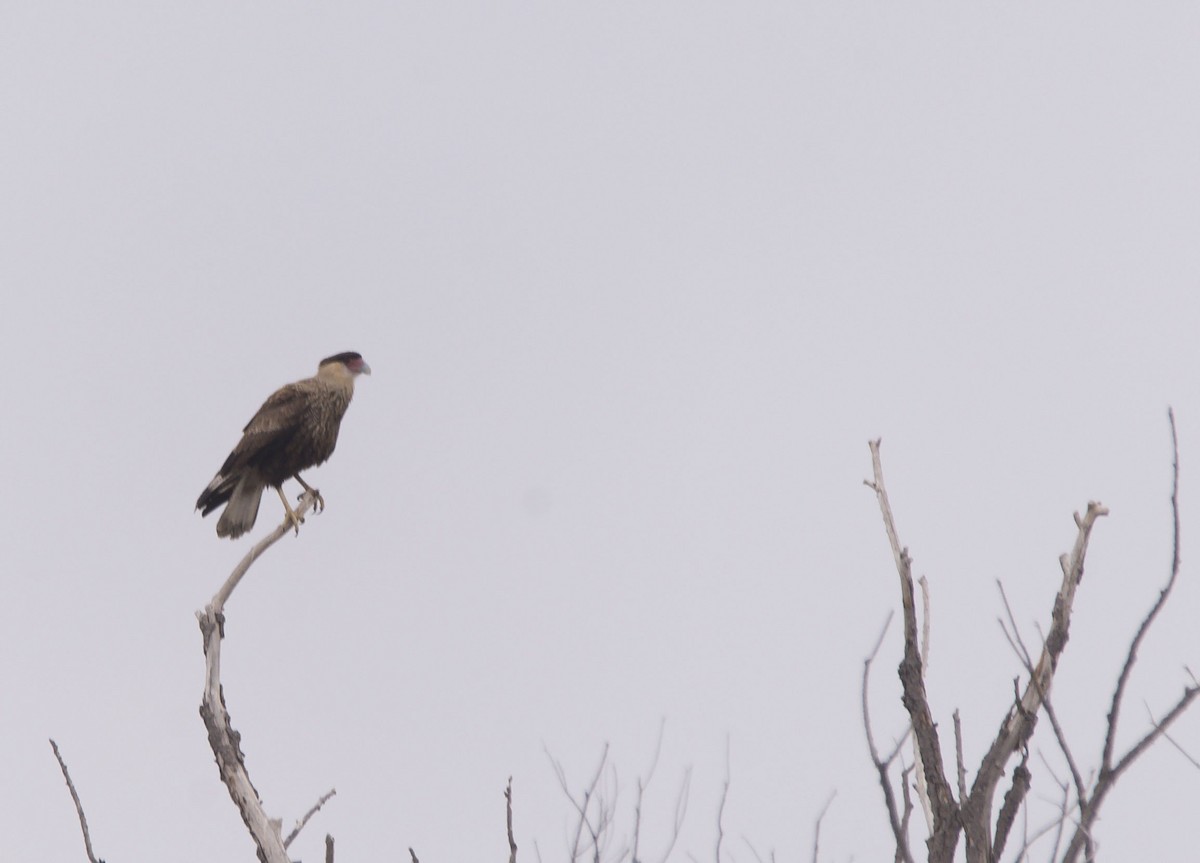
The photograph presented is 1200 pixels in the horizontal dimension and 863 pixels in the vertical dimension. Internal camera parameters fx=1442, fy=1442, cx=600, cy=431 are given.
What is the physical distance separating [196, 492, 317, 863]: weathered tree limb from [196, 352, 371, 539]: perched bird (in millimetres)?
2463

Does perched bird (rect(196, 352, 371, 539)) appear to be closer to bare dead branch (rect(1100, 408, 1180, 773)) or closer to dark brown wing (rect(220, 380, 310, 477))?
dark brown wing (rect(220, 380, 310, 477))

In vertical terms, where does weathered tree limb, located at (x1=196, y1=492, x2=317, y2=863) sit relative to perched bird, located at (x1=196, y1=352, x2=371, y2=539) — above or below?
below

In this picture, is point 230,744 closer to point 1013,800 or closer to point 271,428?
point 1013,800

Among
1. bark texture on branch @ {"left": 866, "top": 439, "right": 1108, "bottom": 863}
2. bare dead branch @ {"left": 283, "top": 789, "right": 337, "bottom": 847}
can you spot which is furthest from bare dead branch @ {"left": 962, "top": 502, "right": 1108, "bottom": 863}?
bare dead branch @ {"left": 283, "top": 789, "right": 337, "bottom": 847}

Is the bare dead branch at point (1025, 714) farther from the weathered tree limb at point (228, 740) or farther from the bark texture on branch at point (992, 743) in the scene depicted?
the weathered tree limb at point (228, 740)

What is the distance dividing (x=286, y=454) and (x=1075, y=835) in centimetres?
579

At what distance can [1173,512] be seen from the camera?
251cm

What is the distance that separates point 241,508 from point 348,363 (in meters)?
1.40

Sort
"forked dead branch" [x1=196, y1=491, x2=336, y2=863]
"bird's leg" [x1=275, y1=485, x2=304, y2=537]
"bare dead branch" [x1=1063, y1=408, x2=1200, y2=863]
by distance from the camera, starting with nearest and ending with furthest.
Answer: "bare dead branch" [x1=1063, y1=408, x2=1200, y2=863]
"forked dead branch" [x1=196, y1=491, x2=336, y2=863]
"bird's leg" [x1=275, y1=485, x2=304, y2=537]

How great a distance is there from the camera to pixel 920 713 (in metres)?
3.22

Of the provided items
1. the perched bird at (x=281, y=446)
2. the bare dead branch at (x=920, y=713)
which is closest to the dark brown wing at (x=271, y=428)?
the perched bird at (x=281, y=446)

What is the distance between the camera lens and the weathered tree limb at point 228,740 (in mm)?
3984

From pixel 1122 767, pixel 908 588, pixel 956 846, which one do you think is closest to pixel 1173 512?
pixel 1122 767

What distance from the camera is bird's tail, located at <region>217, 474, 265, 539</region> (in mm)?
7254
